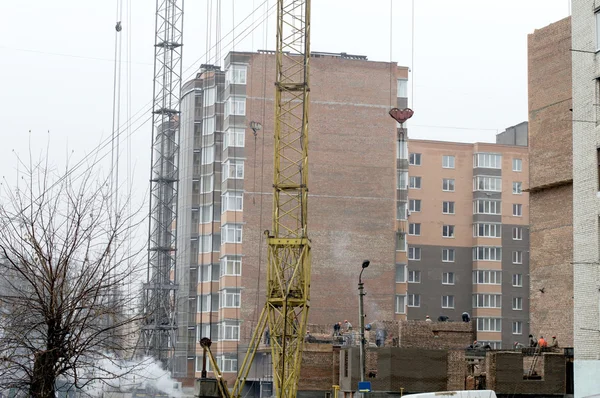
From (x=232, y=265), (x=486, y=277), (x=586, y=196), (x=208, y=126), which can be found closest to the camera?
(x=586, y=196)

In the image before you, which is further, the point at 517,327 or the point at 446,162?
the point at 446,162

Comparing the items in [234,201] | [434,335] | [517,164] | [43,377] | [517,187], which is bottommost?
[434,335]

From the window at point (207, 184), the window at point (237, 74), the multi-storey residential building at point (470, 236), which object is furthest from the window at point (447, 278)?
the window at point (237, 74)

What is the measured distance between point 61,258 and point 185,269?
65812 mm

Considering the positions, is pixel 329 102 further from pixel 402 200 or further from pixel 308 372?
pixel 308 372

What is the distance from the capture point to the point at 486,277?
9338 cm

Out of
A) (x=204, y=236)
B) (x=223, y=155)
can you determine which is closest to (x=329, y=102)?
(x=223, y=155)

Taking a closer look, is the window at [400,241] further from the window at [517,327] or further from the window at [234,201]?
the window at [517,327]

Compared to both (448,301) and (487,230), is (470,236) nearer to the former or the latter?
(487,230)

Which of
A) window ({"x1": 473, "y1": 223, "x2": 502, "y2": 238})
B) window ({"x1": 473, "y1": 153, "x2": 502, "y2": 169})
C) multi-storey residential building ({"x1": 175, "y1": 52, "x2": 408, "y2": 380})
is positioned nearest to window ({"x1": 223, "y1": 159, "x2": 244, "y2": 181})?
multi-storey residential building ({"x1": 175, "y1": 52, "x2": 408, "y2": 380})

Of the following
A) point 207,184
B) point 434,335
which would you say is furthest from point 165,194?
point 434,335

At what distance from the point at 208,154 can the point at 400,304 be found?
Result: 19561 millimetres

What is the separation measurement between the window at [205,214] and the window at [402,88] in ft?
57.1

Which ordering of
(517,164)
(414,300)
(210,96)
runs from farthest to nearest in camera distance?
(517,164)
(414,300)
(210,96)
